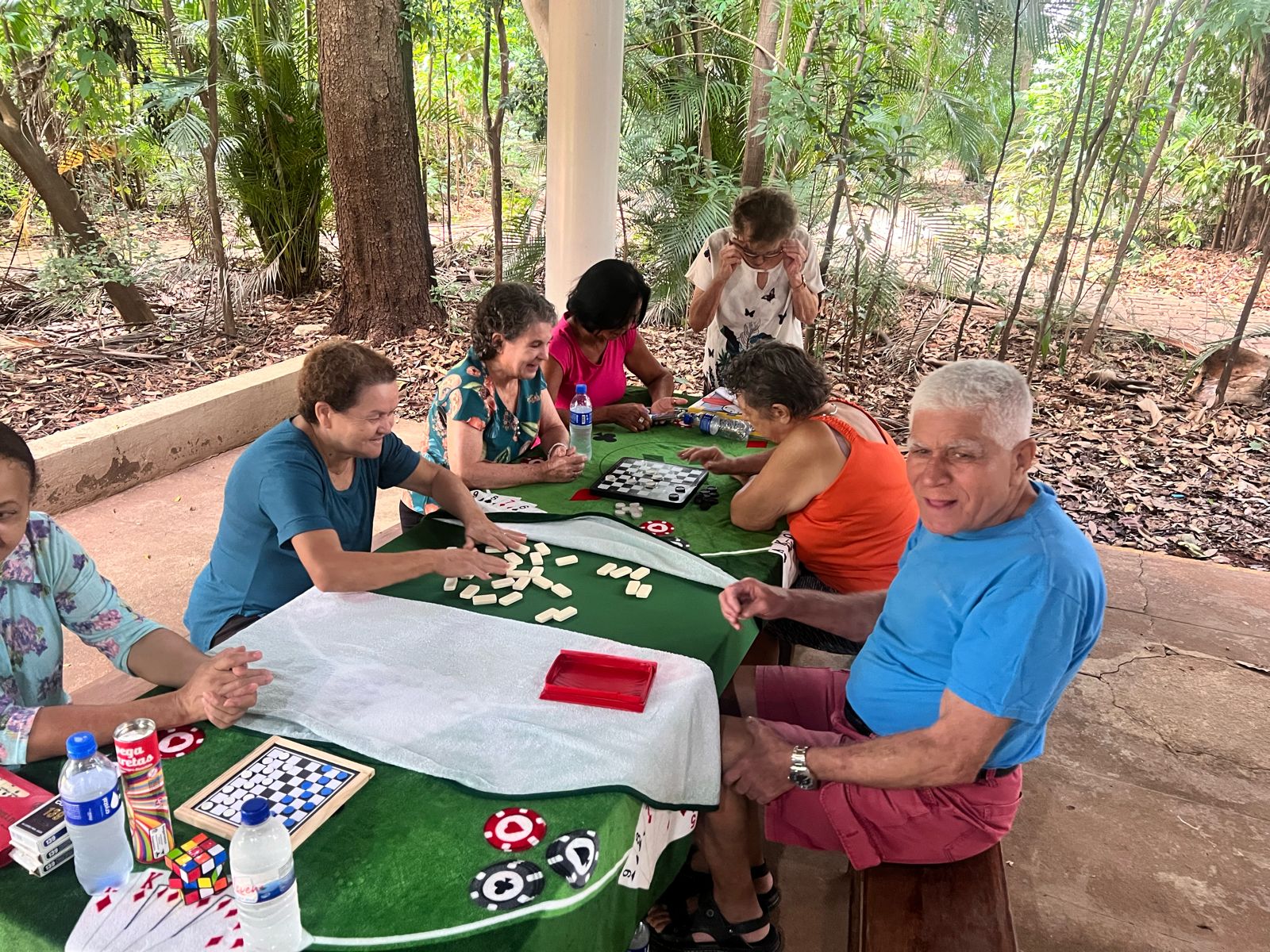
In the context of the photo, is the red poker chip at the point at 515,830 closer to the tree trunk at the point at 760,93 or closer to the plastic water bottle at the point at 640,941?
the plastic water bottle at the point at 640,941

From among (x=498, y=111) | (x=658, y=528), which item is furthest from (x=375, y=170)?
(x=658, y=528)

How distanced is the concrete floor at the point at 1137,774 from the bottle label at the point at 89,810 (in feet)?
5.90

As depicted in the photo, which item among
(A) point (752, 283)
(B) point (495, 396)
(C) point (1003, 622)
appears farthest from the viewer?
(A) point (752, 283)

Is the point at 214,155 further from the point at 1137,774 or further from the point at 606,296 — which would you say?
the point at 1137,774

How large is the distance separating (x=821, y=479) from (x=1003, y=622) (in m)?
0.97

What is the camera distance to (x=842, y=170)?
6.03 metres

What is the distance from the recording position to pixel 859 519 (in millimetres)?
2695

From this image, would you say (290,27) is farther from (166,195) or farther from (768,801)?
(768,801)

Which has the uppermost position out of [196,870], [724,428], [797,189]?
[797,189]

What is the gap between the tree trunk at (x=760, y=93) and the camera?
671 centimetres

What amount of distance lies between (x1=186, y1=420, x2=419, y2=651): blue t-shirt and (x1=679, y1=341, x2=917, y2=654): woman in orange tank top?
126cm

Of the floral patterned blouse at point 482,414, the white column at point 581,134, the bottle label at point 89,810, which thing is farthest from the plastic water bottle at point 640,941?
the white column at point 581,134

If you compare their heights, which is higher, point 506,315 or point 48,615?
point 506,315

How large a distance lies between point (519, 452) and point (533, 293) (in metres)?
0.62
